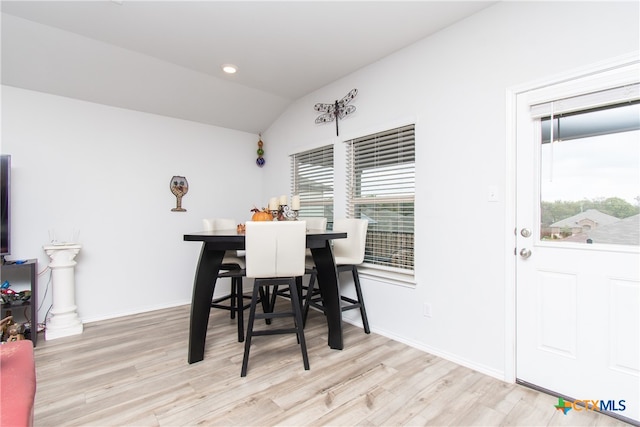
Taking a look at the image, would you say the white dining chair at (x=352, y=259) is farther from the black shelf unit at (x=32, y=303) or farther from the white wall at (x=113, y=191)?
the black shelf unit at (x=32, y=303)

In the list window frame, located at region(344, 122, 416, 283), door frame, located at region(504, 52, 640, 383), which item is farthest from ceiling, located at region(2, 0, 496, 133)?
door frame, located at region(504, 52, 640, 383)

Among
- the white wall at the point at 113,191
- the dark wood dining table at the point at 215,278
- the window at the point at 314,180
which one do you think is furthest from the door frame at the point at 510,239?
the white wall at the point at 113,191

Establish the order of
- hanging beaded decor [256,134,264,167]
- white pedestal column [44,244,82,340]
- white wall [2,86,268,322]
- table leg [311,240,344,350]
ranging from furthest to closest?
1. hanging beaded decor [256,134,264,167]
2. white wall [2,86,268,322]
3. white pedestal column [44,244,82,340]
4. table leg [311,240,344,350]

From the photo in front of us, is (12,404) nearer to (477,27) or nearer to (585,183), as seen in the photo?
(585,183)

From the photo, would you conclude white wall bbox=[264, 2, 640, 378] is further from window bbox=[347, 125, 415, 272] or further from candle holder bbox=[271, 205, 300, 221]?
candle holder bbox=[271, 205, 300, 221]

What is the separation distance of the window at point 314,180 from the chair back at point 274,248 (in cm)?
149

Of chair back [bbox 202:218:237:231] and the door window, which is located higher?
the door window

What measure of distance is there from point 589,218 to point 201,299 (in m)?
2.60

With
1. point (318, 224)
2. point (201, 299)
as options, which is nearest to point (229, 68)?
point (318, 224)

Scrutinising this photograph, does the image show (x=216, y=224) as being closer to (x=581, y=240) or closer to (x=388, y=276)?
(x=388, y=276)

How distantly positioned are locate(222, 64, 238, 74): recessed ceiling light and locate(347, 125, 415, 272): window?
1.37m

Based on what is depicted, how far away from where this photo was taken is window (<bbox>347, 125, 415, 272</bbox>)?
2742 millimetres

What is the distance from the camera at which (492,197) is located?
2.13m

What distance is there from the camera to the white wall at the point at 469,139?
1.84 meters
